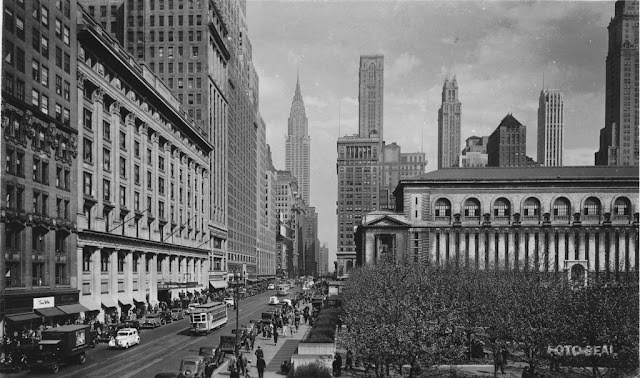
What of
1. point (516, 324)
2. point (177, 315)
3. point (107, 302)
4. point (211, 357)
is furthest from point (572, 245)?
point (211, 357)

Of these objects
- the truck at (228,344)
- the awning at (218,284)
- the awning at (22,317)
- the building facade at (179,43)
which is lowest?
the awning at (218,284)

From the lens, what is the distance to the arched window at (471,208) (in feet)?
405

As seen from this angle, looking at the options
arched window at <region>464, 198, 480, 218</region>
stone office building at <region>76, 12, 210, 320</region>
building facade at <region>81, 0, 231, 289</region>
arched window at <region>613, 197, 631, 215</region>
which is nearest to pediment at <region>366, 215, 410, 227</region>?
arched window at <region>464, 198, 480, 218</region>

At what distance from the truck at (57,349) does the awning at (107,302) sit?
26.8m

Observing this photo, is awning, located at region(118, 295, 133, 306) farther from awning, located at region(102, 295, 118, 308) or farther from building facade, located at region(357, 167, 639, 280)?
building facade, located at region(357, 167, 639, 280)

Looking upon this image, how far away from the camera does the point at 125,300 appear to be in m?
69.3

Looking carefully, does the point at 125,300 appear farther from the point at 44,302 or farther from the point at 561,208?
the point at 561,208

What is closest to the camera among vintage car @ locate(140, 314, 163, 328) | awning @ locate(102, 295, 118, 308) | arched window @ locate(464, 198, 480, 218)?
vintage car @ locate(140, 314, 163, 328)

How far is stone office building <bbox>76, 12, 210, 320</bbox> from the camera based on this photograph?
61062 millimetres

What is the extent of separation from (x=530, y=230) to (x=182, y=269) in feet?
240

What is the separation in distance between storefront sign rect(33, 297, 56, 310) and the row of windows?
89.6 meters

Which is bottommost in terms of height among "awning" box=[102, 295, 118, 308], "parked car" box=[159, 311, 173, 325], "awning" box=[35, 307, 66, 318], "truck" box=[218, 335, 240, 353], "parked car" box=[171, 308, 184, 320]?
"parked car" box=[171, 308, 184, 320]

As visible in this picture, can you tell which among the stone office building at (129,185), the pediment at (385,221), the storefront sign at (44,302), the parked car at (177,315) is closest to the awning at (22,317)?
the storefront sign at (44,302)

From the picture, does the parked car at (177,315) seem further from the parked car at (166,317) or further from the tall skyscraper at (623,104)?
the tall skyscraper at (623,104)
